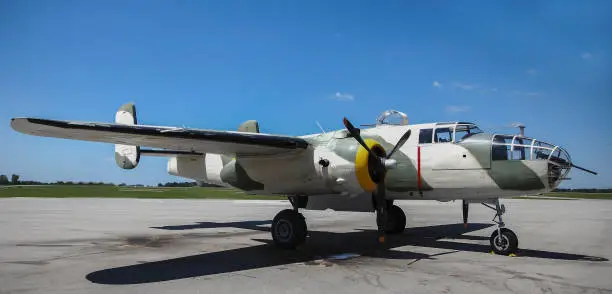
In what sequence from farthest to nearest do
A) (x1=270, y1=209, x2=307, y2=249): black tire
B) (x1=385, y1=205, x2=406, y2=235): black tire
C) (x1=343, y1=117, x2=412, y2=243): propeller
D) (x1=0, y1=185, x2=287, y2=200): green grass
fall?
(x1=0, y1=185, x2=287, y2=200): green grass < (x1=385, y1=205, x2=406, y2=235): black tire < (x1=270, y1=209, x2=307, y2=249): black tire < (x1=343, y1=117, x2=412, y2=243): propeller

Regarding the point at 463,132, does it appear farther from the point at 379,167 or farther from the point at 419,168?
the point at 379,167

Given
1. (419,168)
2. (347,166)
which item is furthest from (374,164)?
(419,168)

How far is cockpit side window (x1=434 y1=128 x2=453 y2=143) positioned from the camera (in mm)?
10852

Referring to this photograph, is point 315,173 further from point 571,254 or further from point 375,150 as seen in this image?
point 571,254

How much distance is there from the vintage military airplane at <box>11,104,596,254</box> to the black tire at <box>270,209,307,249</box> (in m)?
0.03

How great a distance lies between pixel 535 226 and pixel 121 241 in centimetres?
1545

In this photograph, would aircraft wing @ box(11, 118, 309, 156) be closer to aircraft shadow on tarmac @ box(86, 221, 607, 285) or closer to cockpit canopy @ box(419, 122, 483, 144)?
aircraft shadow on tarmac @ box(86, 221, 607, 285)

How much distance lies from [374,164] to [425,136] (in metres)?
1.89

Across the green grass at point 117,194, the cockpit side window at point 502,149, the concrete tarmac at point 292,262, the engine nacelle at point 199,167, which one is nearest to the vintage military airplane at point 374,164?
the cockpit side window at point 502,149

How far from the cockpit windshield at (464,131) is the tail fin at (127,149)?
1105 cm

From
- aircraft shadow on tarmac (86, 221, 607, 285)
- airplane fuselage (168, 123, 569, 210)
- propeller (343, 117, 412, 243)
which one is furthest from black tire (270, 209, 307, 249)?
propeller (343, 117, 412, 243)

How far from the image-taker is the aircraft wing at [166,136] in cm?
759

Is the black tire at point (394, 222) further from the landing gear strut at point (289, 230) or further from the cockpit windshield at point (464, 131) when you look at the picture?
the cockpit windshield at point (464, 131)

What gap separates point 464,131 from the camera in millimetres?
10820
